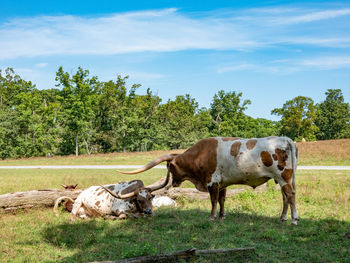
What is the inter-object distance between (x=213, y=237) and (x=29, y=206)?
6.66 m

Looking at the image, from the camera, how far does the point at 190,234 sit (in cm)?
805

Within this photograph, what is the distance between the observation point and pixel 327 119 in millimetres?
69125

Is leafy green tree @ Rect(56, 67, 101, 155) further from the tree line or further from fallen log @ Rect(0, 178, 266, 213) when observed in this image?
fallen log @ Rect(0, 178, 266, 213)

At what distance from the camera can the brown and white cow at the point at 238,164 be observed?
8.75 m

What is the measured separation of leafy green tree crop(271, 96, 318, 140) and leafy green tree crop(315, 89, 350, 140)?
7610 mm

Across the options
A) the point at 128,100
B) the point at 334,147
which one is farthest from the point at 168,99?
the point at 334,147

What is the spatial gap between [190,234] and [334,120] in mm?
67612

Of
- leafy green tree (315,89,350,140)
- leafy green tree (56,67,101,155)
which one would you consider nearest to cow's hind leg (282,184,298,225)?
leafy green tree (56,67,101,155)

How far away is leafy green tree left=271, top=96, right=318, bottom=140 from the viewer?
6031cm

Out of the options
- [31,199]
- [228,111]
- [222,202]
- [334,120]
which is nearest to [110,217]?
[31,199]

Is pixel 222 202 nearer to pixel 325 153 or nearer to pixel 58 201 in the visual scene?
pixel 58 201

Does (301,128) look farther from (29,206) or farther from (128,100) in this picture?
(29,206)

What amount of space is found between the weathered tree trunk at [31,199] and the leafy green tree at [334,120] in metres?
63.7

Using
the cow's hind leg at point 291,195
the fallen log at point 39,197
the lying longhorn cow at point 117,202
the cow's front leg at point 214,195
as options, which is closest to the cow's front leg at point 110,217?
the lying longhorn cow at point 117,202
